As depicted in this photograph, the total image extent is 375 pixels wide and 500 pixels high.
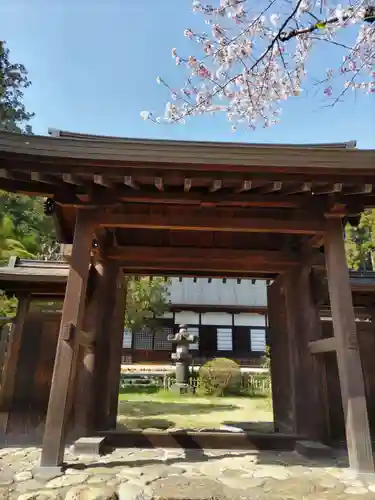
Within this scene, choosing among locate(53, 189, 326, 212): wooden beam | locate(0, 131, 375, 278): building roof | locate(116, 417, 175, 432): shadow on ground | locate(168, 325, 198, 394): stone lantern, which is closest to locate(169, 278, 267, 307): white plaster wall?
locate(168, 325, 198, 394): stone lantern

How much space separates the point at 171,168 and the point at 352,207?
217 cm

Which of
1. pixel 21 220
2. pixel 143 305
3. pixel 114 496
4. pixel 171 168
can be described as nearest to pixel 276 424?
pixel 114 496

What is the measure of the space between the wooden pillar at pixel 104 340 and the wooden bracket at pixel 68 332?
139cm

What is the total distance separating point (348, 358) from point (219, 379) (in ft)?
36.1

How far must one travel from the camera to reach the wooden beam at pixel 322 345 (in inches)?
161

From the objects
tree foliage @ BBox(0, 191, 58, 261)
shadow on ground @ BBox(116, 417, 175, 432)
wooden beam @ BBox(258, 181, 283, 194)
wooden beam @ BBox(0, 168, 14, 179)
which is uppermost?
tree foliage @ BBox(0, 191, 58, 261)

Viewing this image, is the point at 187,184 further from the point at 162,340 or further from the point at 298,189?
the point at 162,340

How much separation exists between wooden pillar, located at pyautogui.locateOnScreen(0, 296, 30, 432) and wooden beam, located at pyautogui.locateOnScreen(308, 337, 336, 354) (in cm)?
431

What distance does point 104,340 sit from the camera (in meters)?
5.16

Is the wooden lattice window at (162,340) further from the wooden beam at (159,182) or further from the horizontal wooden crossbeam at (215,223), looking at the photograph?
the wooden beam at (159,182)

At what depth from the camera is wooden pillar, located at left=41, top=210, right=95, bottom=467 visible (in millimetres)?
3500

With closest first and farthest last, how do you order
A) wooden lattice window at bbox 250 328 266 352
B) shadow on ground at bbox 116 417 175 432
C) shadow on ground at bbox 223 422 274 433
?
shadow on ground at bbox 116 417 175 432
shadow on ground at bbox 223 422 274 433
wooden lattice window at bbox 250 328 266 352

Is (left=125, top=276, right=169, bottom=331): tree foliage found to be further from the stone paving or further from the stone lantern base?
the stone paving

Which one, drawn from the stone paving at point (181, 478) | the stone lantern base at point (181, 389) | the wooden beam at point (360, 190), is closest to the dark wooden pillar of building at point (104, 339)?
the stone paving at point (181, 478)
